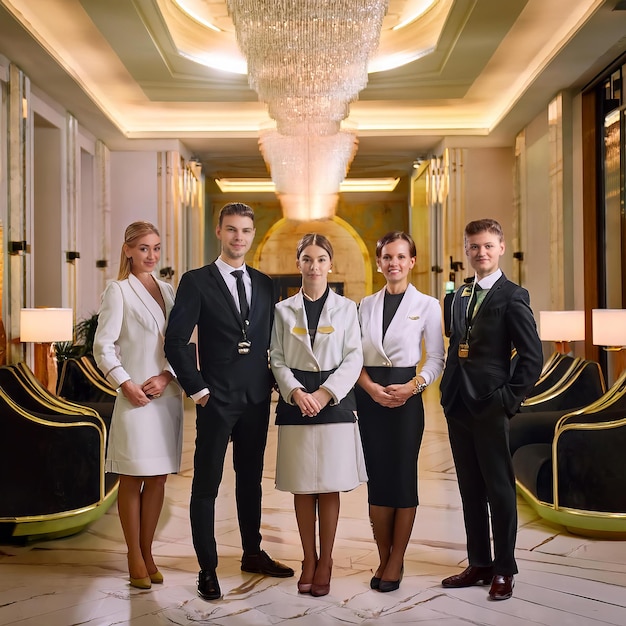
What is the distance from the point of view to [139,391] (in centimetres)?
351

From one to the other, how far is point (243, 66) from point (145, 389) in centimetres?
618

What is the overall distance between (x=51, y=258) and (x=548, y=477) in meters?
6.36

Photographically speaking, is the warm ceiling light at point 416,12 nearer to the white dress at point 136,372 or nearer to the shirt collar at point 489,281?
the shirt collar at point 489,281

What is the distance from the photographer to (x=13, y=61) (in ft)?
23.4

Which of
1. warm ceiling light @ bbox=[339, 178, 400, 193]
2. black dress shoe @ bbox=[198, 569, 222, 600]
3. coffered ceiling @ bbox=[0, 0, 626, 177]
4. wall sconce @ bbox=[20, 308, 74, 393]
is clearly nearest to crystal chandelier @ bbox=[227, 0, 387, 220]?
coffered ceiling @ bbox=[0, 0, 626, 177]

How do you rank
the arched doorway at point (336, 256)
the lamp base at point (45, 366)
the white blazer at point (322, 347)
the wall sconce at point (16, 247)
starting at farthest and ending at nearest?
the arched doorway at point (336, 256) < the lamp base at point (45, 366) < the wall sconce at point (16, 247) < the white blazer at point (322, 347)

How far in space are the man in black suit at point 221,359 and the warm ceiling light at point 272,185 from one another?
43.6 ft

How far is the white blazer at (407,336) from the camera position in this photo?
11.7 feet

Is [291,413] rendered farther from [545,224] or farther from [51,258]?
[545,224]

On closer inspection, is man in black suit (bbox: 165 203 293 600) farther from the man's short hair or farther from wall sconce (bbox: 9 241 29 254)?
wall sconce (bbox: 9 241 29 254)

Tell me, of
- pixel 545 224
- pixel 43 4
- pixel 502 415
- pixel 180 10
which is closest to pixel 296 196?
pixel 545 224

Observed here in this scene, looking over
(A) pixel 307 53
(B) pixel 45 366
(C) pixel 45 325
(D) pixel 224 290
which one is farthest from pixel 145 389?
(B) pixel 45 366

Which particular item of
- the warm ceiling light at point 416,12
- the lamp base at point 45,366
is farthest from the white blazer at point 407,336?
the warm ceiling light at point 416,12

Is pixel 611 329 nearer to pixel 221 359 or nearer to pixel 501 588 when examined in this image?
pixel 501 588
